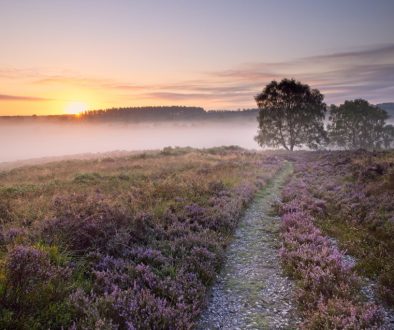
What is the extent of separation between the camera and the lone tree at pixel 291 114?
64.1 m

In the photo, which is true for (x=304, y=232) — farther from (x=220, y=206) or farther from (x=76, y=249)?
(x=76, y=249)

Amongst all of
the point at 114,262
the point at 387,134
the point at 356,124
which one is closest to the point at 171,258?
the point at 114,262

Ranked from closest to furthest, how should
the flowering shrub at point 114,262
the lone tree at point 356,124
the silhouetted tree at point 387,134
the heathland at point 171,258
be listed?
1. the flowering shrub at point 114,262
2. the heathland at point 171,258
3. the lone tree at point 356,124
4. the silhouetted tree at point 387,134

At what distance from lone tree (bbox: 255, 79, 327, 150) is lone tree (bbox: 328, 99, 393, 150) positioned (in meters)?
11.7

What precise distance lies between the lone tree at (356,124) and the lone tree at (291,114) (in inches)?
462

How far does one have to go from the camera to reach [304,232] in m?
11.2

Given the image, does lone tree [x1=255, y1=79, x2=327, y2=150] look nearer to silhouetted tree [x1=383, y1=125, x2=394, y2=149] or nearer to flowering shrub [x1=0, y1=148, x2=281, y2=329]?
silhouetted tree [x1=383, y1=125, x2=394, y2=149]

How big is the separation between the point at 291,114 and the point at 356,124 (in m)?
21.4

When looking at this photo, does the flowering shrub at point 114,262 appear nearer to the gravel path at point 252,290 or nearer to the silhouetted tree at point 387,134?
the gravel path at point 252,290

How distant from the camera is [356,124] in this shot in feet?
Result: 251

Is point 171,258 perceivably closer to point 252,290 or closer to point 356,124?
point 252,290

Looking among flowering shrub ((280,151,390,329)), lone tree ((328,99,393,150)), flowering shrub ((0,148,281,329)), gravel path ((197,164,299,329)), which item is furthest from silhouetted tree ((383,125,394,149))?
gravel path ((197,164,299,329))

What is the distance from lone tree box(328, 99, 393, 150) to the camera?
7494 cm

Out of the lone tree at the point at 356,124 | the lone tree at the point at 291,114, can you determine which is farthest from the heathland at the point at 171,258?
the lone tree at the point at 356,124
